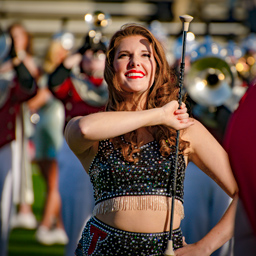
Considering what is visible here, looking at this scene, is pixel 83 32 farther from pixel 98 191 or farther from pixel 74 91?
pixel 98 191

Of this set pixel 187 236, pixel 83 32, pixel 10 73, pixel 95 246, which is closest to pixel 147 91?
pixel 95 246

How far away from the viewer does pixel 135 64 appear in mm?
2363

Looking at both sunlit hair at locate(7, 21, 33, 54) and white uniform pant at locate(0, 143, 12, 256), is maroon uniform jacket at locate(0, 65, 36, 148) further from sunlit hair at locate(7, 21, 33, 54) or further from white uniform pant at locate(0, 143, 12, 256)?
sunlit hair at locate(7, 21, 33, 54)

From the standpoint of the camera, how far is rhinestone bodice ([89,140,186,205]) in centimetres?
225

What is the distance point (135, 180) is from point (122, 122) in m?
0.26

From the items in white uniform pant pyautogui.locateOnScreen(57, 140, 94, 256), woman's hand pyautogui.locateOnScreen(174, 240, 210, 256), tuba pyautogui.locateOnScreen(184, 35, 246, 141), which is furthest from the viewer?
tuba pyautogui.locateOnScreen(184, 35, 246, 141)

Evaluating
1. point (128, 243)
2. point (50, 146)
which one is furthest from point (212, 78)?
point (128, 243)

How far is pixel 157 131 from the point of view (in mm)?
2383

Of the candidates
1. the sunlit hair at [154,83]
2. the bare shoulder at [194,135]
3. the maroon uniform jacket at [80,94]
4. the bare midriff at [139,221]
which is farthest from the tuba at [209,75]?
the bare midriff at [139,221]

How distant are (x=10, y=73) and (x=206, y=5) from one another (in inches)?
487

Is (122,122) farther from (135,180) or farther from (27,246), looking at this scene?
(27,246)

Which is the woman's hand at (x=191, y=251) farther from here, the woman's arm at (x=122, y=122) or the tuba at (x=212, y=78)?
the tuba at (x=212, y=78)

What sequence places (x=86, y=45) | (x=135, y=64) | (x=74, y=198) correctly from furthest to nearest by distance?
(x=86, y=45), (x=74, y=198), (x=135, y=64)

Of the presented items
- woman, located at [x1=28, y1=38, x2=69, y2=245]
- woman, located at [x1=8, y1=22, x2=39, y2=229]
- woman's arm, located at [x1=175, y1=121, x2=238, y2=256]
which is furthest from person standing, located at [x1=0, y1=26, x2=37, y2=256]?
woman's arm, located at [x1=175, y1=121, x2=238, y2=256]
